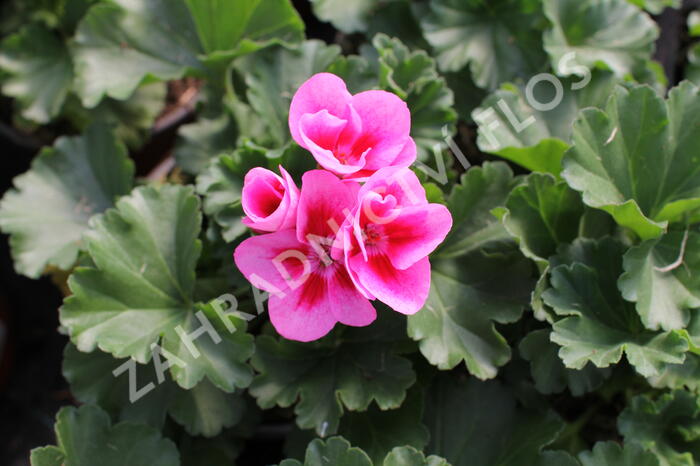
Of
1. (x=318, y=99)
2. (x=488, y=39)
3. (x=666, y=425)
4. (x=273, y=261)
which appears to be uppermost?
(x=318, y=99)

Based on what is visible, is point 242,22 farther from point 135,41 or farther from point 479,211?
point 479,211

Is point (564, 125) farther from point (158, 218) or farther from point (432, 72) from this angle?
point (158, 218)

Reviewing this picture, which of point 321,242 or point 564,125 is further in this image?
point 564,125

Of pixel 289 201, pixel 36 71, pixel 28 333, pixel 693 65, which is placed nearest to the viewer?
pixel 289 201

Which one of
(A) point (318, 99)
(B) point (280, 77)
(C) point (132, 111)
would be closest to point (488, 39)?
(B) point (280, 77)

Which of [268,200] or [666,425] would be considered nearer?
[268,200]

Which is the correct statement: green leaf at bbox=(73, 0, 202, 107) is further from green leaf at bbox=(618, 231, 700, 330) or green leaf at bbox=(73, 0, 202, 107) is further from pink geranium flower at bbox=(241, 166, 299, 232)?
green leaf at bbox=(618, 231, 700, 330)

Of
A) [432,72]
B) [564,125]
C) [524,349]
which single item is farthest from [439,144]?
[524,349]
